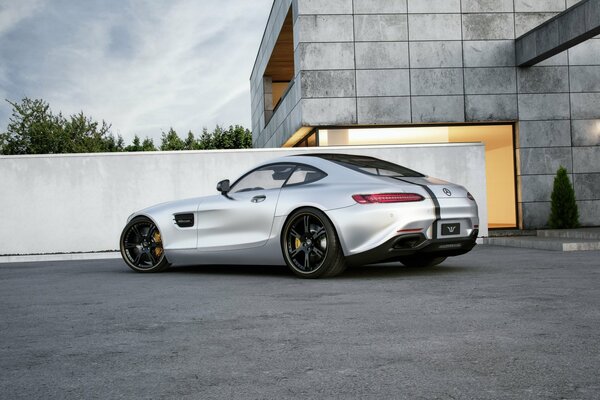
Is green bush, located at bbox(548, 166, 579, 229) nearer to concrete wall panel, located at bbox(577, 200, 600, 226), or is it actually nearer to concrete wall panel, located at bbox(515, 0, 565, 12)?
concrete wall panel, located at bbox(577, 200, 600, 226)

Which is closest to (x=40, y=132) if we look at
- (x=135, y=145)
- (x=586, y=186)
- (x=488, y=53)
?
(x=135, y=145)

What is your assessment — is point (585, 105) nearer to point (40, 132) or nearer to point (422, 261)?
point (422, 261)

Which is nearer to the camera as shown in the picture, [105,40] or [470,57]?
[470,57]

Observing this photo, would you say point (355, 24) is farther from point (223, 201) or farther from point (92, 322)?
point (92, 322)

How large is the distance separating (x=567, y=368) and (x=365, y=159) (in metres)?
5.37

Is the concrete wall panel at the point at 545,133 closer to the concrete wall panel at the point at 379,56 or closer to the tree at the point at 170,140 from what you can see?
the concrete wall panel at the point at 379,56

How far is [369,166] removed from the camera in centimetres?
816

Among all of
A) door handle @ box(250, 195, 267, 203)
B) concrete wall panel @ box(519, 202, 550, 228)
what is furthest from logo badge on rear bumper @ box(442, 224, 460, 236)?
concrete wall panel @ box(519, 202, 550, 228)

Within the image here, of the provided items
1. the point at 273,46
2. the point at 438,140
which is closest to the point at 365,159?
the point at 438,140

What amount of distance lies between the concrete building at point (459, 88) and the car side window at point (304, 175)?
1129cm

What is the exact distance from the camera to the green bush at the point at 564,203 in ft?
60.5

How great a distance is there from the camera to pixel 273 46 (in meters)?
26.9

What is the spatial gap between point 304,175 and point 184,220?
179 centimetres

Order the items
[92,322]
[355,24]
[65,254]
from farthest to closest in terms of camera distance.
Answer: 1. [355,24]
2. [65,254]
3. [92,322]
